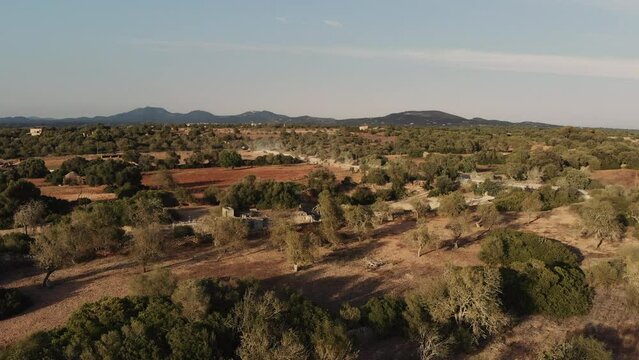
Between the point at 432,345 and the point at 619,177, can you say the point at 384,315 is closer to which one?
the point at 432,345

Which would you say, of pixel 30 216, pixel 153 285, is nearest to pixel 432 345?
pixel 153 285

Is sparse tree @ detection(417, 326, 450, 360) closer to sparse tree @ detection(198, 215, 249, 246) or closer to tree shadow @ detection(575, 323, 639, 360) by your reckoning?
tree shadow @ detection(575, 323, 639, 360)

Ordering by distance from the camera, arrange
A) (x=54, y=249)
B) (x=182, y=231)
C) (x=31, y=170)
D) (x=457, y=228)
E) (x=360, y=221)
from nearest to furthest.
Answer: (x=54, y=249) < (x=457, y=228) < (x=182, y=231) < (x=360, y=221) < (x=31, y=170)

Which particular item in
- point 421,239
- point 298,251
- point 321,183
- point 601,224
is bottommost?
point 298,251

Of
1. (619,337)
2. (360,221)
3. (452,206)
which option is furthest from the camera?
(452,206)

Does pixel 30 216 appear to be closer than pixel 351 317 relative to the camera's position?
No

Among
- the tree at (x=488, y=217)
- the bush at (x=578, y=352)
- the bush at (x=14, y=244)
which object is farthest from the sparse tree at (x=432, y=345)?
the bush at (x=14, y=244)
